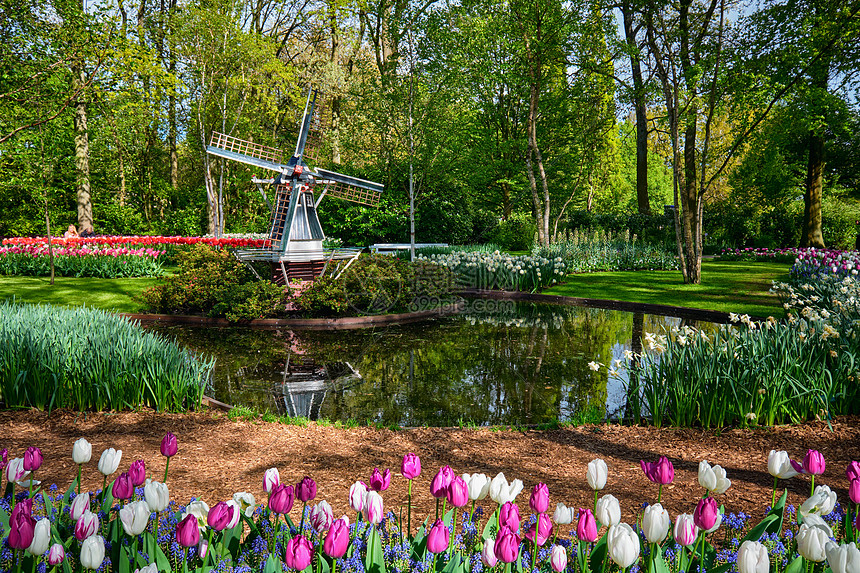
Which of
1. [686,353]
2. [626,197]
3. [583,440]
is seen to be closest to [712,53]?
[686,353]

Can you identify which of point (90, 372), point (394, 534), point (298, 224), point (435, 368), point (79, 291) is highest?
point (298, 224)

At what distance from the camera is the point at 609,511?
1706 millimetres

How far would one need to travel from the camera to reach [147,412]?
523 cm

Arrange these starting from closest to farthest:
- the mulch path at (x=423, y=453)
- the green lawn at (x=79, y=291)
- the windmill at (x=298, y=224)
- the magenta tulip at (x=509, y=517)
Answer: the magenta tulip at (x=509, y=517)
the mulch path at (x=423, y=453)
the green lawn at (x=79, y=291)
the windmill at (x=298, y=224)

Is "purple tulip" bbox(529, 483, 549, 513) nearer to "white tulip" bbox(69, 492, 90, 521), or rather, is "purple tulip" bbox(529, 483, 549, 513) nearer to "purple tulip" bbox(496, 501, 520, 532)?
"purple tulip" bbox(496, 501, 520, 532)

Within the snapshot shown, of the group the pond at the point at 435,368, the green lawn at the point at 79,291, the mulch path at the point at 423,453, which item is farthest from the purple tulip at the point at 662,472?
the green lawn at the point at 79,291

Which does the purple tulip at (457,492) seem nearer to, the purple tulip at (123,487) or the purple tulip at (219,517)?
the purple tulip at (219,517)

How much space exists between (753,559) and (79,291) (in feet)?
51.7

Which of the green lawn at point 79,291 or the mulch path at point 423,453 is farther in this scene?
the green lawn at point 79,291

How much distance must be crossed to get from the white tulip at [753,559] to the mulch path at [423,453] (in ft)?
6.22

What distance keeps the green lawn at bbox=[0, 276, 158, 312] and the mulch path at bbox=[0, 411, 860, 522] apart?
751 cm

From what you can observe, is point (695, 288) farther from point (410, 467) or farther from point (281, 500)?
point (281, 500)

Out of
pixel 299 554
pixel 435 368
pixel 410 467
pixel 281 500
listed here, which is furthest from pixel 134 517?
pixel 435 368

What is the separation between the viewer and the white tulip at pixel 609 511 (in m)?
1.69
